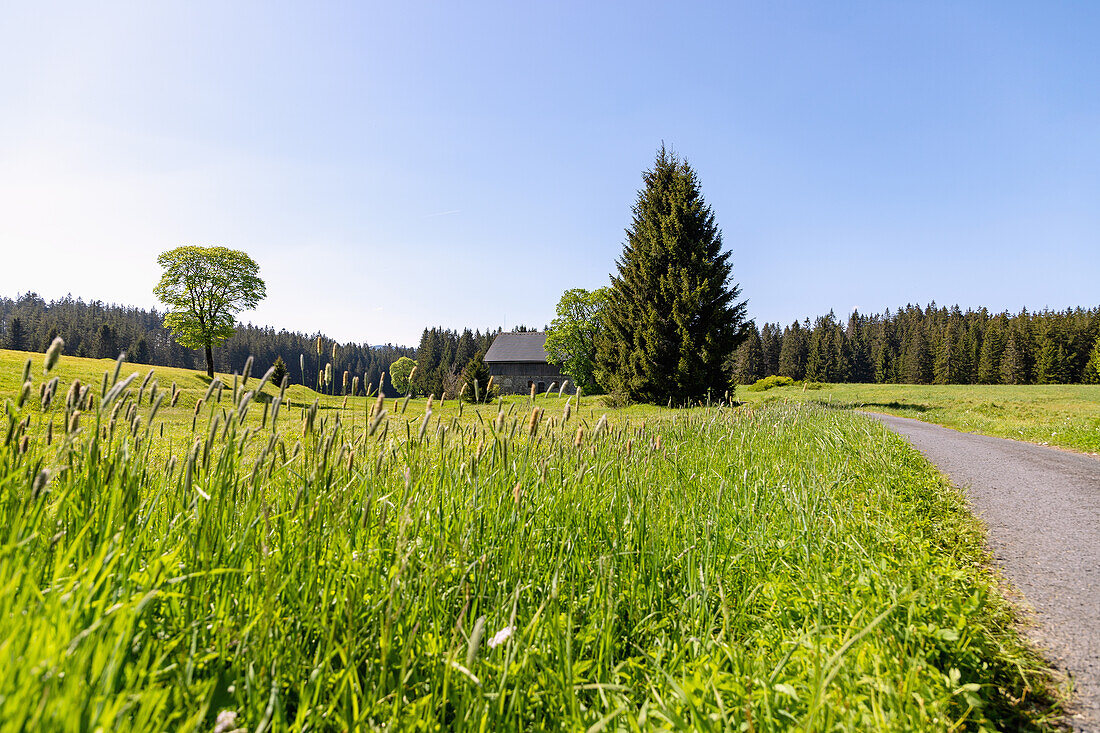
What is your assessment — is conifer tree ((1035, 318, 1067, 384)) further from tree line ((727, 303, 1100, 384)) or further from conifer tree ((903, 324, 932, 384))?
conifer tree ((903, 324, 932, 384))

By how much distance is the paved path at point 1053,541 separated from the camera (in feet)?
7.63

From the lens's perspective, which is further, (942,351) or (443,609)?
(942,351)

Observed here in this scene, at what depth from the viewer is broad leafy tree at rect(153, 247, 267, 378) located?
39.5m

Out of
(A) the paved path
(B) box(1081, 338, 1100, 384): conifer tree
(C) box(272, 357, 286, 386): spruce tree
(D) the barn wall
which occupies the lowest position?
(A) the paved path

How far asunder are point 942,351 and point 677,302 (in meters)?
76.8

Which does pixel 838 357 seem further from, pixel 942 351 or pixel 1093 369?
pixel 1093 369

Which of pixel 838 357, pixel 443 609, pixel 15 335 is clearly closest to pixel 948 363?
pixel 838 357

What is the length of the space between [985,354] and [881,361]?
16.4m

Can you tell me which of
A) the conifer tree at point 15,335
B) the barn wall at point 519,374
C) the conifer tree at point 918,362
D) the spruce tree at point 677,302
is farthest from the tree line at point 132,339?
the conifer tree at point 918,362

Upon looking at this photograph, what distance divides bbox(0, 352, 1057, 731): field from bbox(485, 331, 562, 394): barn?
59397mm

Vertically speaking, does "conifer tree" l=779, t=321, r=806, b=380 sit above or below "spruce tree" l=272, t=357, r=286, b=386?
above

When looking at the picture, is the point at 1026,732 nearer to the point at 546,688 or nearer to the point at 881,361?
the point at 546,688

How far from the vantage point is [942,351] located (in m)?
75.8

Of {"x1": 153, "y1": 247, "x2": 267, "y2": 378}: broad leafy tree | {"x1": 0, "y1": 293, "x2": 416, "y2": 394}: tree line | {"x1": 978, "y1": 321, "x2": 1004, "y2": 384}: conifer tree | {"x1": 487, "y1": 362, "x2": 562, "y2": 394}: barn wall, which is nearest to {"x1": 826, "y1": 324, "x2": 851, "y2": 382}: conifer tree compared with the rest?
{"x1": 978, "y1": 321, "x2": 1004, "y2": 384}: conifer tree
